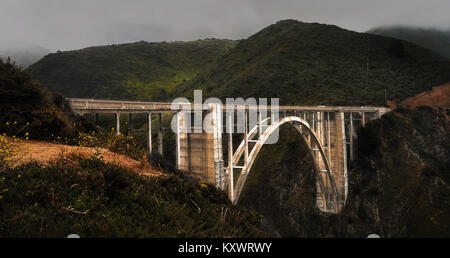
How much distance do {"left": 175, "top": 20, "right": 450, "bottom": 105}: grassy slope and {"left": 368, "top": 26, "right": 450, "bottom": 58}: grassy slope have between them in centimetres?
8413

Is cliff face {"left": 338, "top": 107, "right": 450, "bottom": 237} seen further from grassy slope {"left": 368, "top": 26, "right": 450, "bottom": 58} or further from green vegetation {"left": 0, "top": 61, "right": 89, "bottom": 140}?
grassy slope {"left": 368, "top": 26, "right": 450, "bottom": 58}

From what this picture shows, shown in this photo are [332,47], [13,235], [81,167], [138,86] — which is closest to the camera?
[13,235]

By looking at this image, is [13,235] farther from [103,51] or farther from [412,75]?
[103,51]

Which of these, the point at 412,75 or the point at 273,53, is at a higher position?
the point at 273,53

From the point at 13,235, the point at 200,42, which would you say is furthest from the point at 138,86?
the point at 13,235

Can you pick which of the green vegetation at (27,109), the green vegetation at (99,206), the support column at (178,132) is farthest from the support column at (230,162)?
the green vegetation at (27,109)

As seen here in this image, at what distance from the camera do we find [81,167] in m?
7.21

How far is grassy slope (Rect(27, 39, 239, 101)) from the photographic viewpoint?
80.9 m

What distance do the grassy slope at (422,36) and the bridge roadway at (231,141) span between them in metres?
134

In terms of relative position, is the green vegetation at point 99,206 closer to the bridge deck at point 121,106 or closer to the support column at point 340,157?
the bridge deck at point 121,106

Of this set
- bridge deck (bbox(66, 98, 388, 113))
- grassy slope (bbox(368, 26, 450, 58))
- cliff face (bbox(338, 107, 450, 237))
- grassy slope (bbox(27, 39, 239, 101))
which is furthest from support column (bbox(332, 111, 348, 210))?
grassy slope (bbox(368, 26, 450, 58))

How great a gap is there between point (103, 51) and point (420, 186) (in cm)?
11145

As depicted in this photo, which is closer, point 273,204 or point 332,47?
point 273,204

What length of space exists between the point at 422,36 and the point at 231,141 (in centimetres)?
19364
